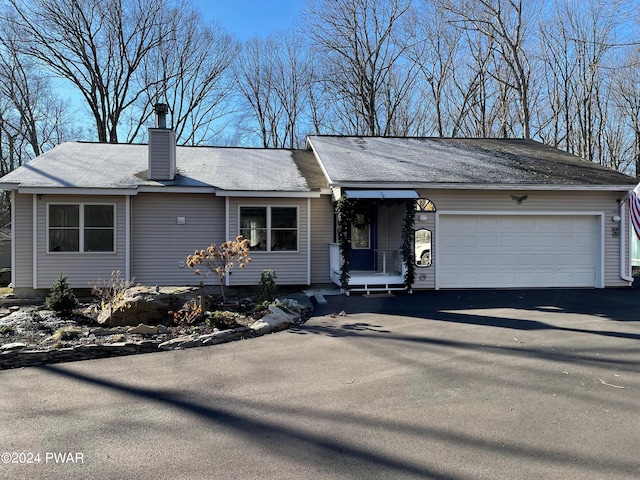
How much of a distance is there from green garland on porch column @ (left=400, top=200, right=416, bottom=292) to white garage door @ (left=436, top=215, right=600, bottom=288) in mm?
1036

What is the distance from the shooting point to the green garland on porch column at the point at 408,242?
10.3 meters

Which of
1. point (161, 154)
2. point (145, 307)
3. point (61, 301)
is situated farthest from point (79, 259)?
point (145, 307)

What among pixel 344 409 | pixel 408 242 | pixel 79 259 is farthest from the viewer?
pixel 79 259

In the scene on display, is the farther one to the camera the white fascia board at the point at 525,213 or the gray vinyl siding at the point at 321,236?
the gray vinyl siding at the point at 321,236

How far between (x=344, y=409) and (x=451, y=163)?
978 centimetres

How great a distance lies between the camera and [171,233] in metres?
11.0

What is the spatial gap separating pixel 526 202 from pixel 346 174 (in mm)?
4871

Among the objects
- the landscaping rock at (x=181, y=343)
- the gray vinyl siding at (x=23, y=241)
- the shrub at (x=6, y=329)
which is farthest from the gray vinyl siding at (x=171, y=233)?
the landscaping rock at (x=181, y=343)

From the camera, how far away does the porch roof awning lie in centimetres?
999

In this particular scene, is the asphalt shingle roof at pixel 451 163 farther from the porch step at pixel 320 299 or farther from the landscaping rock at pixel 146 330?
the landscaping rock at pixel 146 330

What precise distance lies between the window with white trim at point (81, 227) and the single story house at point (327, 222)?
0.08 feet

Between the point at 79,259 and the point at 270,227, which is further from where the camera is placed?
the point at 270,227

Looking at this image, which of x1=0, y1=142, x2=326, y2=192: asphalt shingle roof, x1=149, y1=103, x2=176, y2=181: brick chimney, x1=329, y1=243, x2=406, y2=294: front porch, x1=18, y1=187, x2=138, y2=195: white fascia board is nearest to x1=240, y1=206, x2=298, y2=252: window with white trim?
x1=0, y1=142, x2=326, y2=192: asphalt shingle roof

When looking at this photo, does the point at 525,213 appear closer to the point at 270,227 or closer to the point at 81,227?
the point at 270,227
